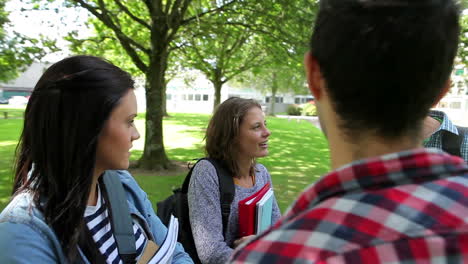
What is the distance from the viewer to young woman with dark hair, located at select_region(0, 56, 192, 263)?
1.30 m

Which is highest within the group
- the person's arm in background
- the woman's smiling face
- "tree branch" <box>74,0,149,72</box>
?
"tree branch" <box>74,0,149,72</box>

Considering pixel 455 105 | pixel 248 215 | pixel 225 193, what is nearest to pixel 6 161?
pixel 225 193

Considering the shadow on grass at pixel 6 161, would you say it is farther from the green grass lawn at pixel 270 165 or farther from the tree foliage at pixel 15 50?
the tree foliage at pixel 15 50

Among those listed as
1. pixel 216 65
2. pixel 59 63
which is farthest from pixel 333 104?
pixel 216 65

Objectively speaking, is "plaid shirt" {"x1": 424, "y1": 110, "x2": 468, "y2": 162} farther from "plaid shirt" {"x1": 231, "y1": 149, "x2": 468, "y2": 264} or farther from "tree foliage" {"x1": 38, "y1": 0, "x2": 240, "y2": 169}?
"tree foliage" {"x1": 38, "y1": 0, "x2": 240, "y2": 169}

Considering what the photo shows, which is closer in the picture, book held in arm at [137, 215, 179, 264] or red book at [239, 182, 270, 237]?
book held in arm at [137, 215, 179, 264]

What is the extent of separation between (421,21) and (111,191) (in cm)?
151

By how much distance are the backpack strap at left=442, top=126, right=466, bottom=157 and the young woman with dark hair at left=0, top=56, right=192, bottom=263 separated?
240 cm

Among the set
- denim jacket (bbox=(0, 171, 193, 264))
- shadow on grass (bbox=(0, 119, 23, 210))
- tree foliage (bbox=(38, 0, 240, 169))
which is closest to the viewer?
denim jacket (bbox=(0, 171, 193, 264))

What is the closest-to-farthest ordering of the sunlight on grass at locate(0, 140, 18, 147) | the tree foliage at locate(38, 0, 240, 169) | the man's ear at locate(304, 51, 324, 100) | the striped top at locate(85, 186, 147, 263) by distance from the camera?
1. the man's ear at locate(304, 51, 324, 100)
2. the striped top at locate(85, 186, 147, 263)
3. the tree foliage at locate(38, 0, 240, 169)
4. the sunlight on grass at locate(0, 140, 18, 147)

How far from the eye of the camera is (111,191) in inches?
67.4

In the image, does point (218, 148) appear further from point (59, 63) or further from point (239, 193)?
point (59, 63)

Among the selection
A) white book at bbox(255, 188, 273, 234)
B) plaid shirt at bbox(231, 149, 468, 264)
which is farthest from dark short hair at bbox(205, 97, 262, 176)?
plaid shirt at bbox(231, 149, 468, 264)

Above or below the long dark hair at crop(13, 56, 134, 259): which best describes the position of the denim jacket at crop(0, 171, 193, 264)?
below
